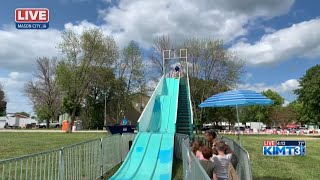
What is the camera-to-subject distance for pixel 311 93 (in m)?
54.1

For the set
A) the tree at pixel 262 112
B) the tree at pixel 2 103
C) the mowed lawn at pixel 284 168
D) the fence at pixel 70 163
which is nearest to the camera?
the fence at pixel 70 163

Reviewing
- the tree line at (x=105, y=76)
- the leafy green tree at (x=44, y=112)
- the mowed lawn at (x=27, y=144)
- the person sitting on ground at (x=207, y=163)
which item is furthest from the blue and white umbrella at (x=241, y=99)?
the leafy green tree at (x=44, y=112)

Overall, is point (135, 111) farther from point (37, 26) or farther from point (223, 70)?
point (37, 26)

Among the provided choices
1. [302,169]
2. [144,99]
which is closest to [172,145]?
[302,169]

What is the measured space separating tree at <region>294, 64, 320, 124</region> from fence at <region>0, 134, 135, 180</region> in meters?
45.2

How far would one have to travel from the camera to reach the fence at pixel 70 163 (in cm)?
633

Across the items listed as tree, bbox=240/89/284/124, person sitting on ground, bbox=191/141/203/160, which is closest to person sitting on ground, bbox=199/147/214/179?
person sitting on ground, bbox=191/141/203/160

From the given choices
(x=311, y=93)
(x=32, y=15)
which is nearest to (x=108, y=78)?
(x=311, y=93)

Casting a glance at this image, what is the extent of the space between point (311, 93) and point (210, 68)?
14.5m

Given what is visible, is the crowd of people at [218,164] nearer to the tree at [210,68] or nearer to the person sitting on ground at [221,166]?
the person sitting on ground at [221,166]

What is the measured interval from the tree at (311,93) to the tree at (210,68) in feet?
34.6

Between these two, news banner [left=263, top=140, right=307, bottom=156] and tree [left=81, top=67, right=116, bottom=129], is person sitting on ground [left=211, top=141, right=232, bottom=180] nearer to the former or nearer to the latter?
news banner [left=263, top=140, right=307, bottom=156]

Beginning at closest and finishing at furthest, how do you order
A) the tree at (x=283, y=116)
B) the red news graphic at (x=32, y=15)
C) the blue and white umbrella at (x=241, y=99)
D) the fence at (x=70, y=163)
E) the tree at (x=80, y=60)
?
the fence at (x=70, y=163) < the blue and white umbrella at (x=241, y=99) < the red news graphic at (x=32, y=15) < the tree at (x=80, y=60) < the tree at (x=283, y=116)

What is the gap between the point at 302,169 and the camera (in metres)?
13.9
